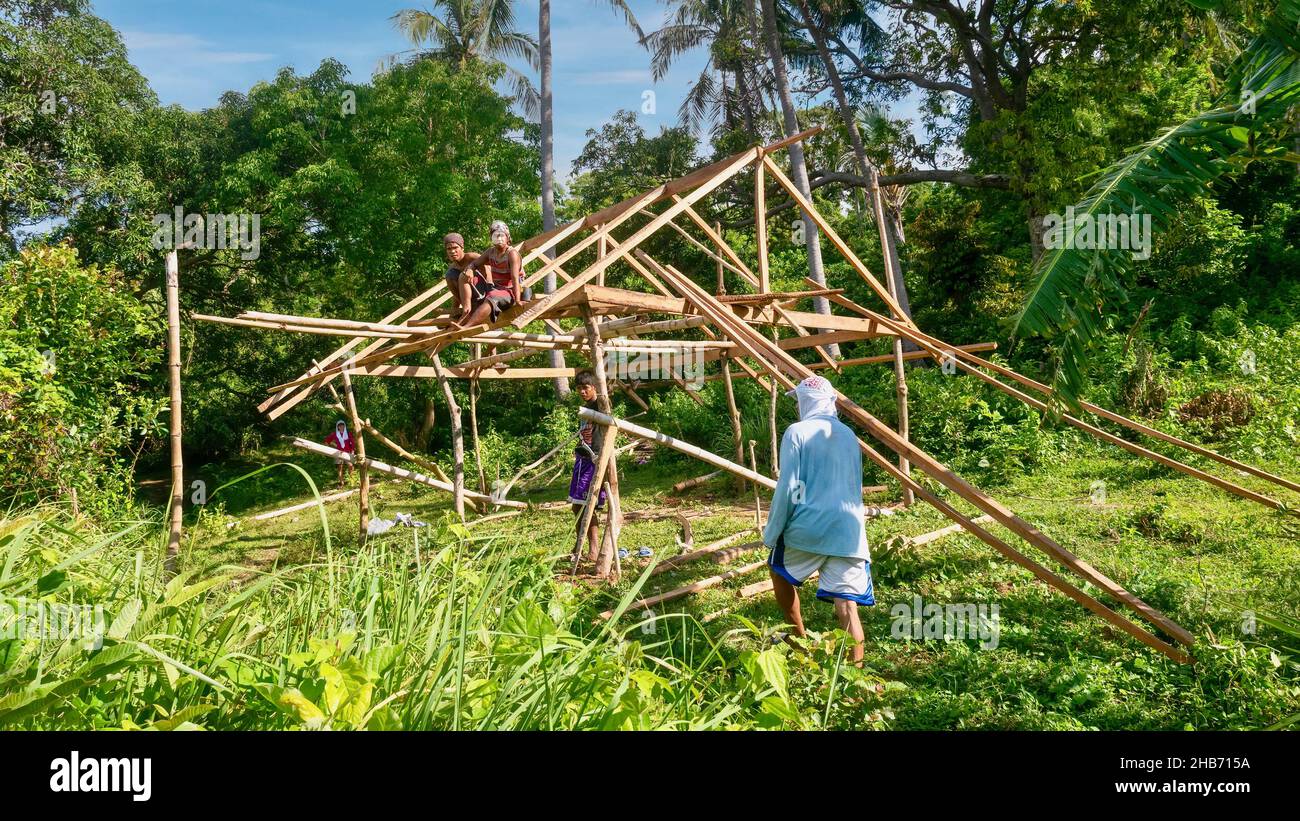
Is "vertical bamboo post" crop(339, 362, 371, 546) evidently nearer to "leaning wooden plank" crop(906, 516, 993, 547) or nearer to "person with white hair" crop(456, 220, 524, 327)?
"person with white hair" crop(456, 220, 524, 327)

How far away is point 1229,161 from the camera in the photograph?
4.66 metres

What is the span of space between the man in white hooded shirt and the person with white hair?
2.84 m

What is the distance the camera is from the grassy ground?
390 cm

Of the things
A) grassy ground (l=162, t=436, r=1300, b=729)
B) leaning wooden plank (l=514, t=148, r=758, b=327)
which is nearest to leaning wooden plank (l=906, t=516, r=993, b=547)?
grassy ground (l=162, t=436, r=1300, b=729)

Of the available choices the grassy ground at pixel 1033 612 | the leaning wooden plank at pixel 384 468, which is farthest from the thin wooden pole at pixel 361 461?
the grassy ground at pixel 1033 612

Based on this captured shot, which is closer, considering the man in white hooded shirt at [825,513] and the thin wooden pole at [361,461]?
the man in white hooded shirt at [825,513]

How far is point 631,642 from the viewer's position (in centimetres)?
309

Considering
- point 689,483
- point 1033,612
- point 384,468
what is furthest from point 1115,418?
point 384,468

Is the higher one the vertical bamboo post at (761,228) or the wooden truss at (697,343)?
the vertical bamboo post at (761,228)

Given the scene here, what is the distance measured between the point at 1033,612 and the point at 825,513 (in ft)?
6.53

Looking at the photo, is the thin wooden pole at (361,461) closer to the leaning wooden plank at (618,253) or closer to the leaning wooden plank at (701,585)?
the leaning wooden plank at (618,253)

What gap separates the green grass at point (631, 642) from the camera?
2.27 meters

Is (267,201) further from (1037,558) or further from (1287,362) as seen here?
(1287,362)

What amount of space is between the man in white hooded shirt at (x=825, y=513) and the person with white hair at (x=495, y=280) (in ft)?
9.31
